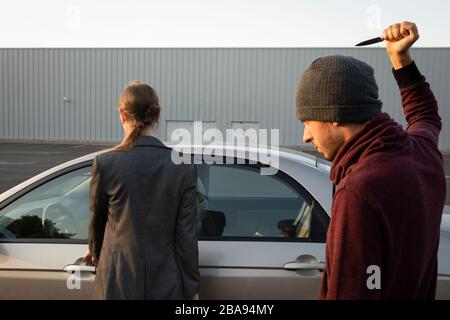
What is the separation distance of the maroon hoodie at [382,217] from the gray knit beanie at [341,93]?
0.16 feet

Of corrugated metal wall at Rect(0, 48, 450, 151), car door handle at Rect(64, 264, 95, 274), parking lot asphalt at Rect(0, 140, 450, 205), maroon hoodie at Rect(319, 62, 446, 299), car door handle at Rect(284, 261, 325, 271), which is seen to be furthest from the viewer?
corrugated metal wall at Rect(0, 48, 450, 151)

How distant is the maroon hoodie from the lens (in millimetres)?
1115

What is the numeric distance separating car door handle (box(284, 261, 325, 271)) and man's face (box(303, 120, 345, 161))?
52.0 inches

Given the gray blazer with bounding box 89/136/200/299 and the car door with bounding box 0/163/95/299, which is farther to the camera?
the car door with bounding box 0/163/95/299

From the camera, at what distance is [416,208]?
3.81ft

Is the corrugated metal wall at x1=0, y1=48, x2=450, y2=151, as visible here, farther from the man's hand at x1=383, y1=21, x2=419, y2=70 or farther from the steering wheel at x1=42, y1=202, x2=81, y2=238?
the man's hand at x1=383, y1=21, x2=419, y2=70

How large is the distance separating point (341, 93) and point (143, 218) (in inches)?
46.7

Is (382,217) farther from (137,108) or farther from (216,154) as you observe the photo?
(216,154)

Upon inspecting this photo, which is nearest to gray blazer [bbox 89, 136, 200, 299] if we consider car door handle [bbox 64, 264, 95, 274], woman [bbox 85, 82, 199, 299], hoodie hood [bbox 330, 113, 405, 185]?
woman [bbox 85, 82, 199, 299]

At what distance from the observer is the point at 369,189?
1.11 meters

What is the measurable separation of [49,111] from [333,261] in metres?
26.1
